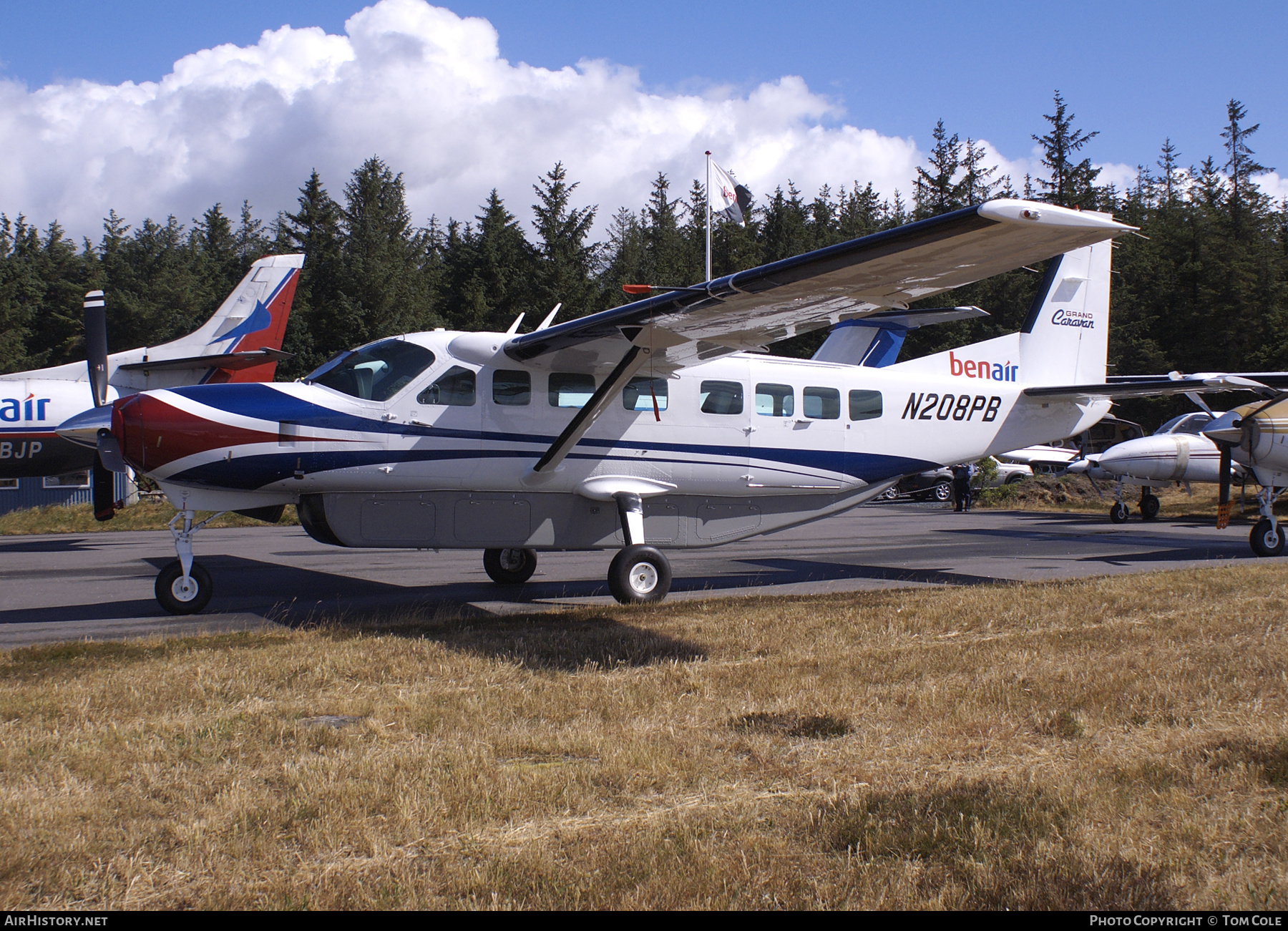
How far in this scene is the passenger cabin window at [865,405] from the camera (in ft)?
36.8

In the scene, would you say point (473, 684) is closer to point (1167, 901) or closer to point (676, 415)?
point (1167, 901)

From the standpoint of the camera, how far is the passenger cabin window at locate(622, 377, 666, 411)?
10.1m

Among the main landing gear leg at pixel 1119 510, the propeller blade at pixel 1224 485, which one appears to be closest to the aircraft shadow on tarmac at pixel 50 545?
the propeller blade at pixel 1224 485

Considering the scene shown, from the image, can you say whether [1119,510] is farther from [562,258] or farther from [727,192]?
[562,258]

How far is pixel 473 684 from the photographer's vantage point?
5.67 meters

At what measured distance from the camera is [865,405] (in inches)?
444

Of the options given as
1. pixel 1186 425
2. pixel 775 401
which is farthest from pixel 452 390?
pixel 1186 425

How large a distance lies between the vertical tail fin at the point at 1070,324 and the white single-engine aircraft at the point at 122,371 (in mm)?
12171

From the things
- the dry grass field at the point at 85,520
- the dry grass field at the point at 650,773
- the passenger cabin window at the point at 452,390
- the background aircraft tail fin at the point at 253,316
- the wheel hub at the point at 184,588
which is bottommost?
the dry grass field at the point at 85,520

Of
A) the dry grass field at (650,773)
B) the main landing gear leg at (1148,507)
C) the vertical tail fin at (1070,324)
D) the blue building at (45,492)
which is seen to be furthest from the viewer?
the blue building at (45,492)

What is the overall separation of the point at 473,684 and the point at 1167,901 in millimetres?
3965

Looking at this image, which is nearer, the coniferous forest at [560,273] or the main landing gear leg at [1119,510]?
the main landing gear leg at [1119,510]

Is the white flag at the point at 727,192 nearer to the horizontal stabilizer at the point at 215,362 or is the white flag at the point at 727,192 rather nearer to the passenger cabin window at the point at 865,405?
the passenger cabin window at the point at 865,405

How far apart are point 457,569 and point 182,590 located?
4486 millimetres
